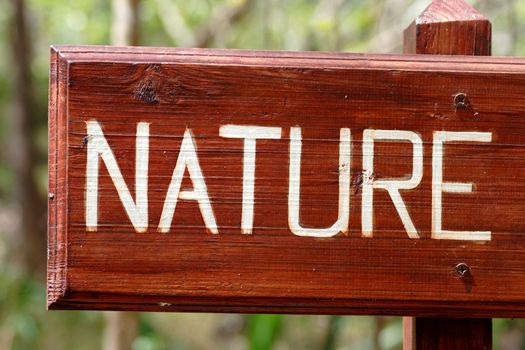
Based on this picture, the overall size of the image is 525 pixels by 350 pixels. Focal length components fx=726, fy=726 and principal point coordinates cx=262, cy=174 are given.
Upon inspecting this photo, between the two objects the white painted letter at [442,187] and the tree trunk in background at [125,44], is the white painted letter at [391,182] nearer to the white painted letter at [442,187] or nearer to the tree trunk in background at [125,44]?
the white painted letter at [442,187]

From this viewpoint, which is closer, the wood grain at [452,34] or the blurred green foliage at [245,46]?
the wood grain at [452,34]

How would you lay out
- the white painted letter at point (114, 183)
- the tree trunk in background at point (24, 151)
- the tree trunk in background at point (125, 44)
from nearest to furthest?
the white painted letter at point (114, 183), the tree trunk in background at point (125, 44), the tree trunk in background at point (24, 151)

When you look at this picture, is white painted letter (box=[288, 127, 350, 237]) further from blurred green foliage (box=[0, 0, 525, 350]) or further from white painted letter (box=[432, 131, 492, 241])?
blurred green foliage (box=[0, 0, 525, 350])

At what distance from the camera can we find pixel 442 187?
0.90m

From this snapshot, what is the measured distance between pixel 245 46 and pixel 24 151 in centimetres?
197

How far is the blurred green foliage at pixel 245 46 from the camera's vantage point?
2645 millimetres

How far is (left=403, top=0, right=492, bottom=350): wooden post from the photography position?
0.96 meters

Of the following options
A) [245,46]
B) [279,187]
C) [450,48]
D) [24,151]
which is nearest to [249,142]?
[279,187]

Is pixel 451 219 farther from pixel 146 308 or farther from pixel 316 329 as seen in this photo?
pixel 316 329

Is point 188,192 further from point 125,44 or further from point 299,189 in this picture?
point 125,44

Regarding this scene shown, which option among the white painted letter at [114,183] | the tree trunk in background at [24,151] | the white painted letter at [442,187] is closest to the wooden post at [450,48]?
the white painted letter at [442,187]

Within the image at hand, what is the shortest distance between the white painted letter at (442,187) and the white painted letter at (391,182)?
0.06 ft

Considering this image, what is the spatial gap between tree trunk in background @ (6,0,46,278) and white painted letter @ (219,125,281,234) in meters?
4.60

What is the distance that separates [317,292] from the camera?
2.92ft
